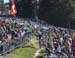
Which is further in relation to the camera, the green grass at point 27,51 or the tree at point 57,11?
the tree at point 57,11

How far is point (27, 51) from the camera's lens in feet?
105

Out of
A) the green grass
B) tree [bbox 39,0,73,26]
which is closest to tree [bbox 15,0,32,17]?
tree [bbox 39,0,73,26]

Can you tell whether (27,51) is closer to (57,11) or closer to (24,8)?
(57,11)

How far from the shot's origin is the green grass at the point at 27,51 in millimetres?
29987

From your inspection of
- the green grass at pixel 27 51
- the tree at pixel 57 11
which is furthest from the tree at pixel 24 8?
the green grass at pixel 27 51

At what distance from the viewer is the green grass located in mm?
29987

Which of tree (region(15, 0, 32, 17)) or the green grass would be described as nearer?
the green grass

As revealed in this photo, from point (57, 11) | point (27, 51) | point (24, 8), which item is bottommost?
point (24, 8)

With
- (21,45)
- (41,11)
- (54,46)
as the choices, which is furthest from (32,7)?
(54,46)

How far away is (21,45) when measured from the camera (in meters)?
32.3

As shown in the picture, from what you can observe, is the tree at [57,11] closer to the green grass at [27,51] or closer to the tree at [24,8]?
the tree at [24,8]

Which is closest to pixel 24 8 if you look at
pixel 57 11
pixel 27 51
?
pixel 57 11

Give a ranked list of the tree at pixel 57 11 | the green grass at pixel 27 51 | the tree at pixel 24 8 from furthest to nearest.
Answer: the tree at pixel 24 8
the tree at pixel 57 11
the green grass at pixel 27 51

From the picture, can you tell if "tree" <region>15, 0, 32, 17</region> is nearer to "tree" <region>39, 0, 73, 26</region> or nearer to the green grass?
"tree" <region>39, 0, 73, 26</region>
